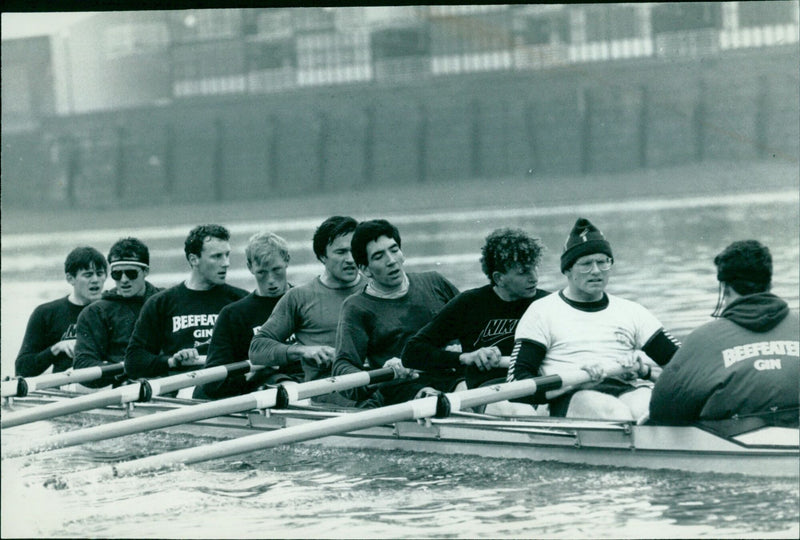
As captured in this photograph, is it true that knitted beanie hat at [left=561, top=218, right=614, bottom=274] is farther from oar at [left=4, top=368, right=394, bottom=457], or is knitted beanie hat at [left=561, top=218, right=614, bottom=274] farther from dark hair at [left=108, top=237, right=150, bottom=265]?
dark hair at [left=108, top=237, right=150, bottom=265]

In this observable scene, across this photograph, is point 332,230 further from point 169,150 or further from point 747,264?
point 169,150

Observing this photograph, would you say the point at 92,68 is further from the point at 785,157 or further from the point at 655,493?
the point at 655,493

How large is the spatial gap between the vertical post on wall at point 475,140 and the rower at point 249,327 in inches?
1668

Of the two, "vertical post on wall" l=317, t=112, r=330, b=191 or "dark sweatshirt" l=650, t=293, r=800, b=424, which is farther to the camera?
"vertical post on wall" l=317, t=112, r=330, b=191

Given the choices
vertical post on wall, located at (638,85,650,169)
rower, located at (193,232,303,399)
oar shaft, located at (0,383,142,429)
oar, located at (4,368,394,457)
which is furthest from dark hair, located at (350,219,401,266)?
vertical post on wall, located at (638,85,650,169)

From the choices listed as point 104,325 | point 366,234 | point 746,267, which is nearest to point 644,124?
point 104,325

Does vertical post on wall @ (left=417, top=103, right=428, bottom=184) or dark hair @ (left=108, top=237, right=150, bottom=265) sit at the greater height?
vertical post on wall @ (left=417, top=103, right=428, bottom=184)

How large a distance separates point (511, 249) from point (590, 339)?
0.60 meters

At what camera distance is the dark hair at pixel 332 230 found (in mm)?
7336

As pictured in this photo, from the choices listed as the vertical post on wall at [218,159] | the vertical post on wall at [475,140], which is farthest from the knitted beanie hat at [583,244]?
the vertical post on wall at [218,159]

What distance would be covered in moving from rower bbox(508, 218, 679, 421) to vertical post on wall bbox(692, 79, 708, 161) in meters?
39.5

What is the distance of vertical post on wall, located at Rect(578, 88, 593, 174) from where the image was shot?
48.4 meters

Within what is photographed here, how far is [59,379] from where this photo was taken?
888 cm

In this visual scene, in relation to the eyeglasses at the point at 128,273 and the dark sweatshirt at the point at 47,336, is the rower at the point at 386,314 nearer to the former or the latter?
the eyeglasses at the point at 128,273
